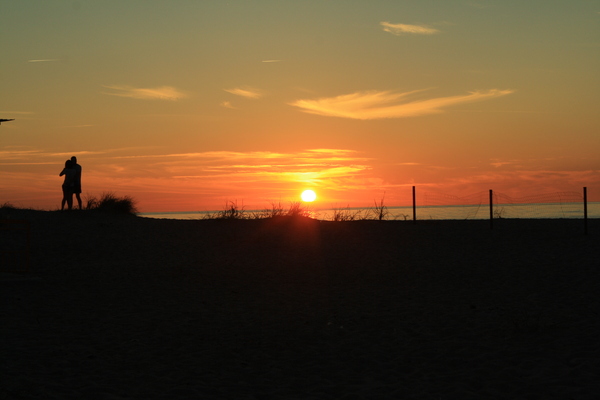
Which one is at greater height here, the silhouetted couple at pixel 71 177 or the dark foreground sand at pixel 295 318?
the silhouetted couple at pixel 71 177

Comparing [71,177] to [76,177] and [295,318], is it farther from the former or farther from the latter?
[295,318]

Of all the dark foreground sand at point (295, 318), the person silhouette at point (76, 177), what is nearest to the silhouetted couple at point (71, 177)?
the person silhouette at point (76, 177)

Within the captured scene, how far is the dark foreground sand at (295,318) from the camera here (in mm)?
5570

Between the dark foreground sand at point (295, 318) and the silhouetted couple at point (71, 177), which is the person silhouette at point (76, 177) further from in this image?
the dark foreground sand at point (295, 318)

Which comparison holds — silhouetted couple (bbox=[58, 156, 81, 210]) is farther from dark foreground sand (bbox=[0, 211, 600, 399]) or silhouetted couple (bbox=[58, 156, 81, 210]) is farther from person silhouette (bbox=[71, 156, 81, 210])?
dark foreground sand (bbox=[0, 211, 600, 399])

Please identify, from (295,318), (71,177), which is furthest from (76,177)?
(295,318)

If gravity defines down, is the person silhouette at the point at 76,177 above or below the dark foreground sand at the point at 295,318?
above

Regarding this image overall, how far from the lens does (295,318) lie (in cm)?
855

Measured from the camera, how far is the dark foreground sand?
557 centimetres

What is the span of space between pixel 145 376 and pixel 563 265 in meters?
10.0

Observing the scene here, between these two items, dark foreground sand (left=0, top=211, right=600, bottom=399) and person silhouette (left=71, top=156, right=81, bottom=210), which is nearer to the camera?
dark foreground sand (left=0, top=211, right=600, bottom=399)

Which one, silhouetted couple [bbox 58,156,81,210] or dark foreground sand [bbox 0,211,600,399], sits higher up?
silhouetted couple [bbox 58,156,81,210]

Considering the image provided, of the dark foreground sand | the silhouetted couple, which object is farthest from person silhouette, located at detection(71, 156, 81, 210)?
the dark foreground sand

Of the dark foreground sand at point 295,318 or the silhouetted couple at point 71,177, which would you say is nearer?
the dark foreground sand at point 295,318
